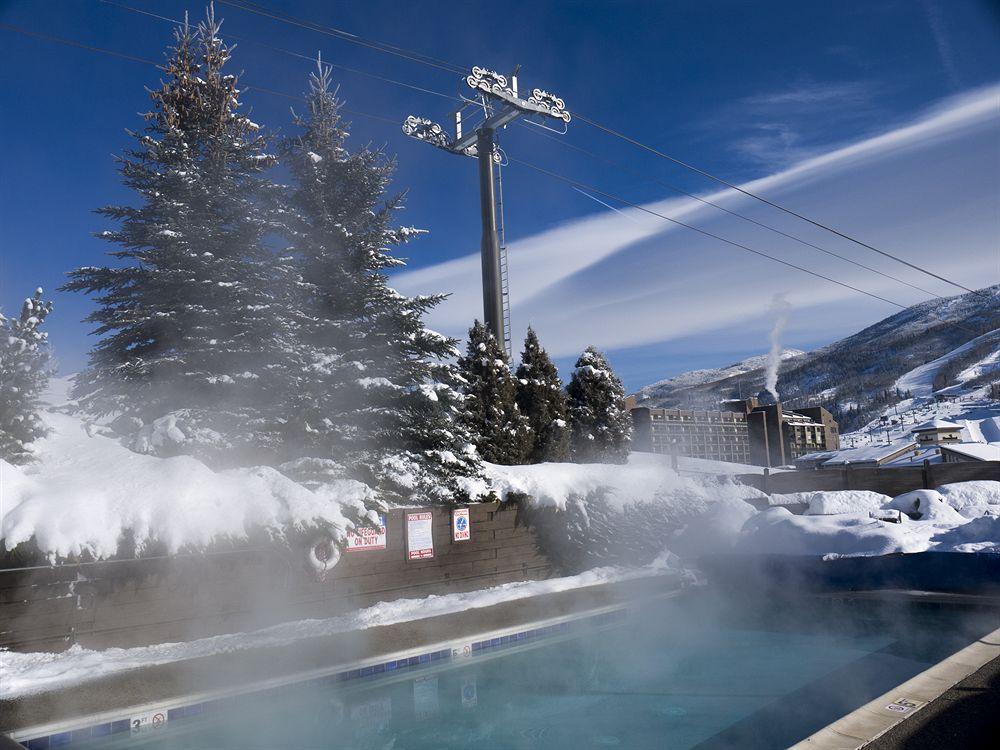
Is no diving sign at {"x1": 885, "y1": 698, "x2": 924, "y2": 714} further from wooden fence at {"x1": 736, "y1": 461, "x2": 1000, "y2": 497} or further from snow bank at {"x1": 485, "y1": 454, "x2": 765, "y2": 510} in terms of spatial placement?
wooden fence at {"x1": 736, "y1": 461, "x2": 1000, "y2": 497}

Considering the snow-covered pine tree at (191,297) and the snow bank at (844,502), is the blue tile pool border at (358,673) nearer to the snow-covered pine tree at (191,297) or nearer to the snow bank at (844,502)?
the snow-covered pine tree at (191,297)

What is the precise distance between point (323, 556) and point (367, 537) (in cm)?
91

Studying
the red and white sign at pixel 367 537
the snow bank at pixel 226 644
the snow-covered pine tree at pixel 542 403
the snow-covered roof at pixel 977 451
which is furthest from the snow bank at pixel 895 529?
the snow-covered roof at pixel 977 451

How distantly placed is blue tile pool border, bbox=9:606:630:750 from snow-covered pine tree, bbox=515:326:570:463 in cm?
1200

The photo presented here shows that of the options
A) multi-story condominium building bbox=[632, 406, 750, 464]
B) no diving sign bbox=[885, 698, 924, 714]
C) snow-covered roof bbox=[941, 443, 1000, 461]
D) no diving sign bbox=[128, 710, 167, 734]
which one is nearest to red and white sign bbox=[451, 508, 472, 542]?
no diving sign bbox=[128, 710, 167, 734]

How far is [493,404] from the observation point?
819 inches

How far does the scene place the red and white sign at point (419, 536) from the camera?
11.8 meters

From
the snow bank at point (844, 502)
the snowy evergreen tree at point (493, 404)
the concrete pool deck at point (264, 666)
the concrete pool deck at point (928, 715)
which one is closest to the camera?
the concrete pool deck at point (928, 715)

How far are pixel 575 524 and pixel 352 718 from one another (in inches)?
290

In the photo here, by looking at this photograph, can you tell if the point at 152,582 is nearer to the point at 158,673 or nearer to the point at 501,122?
the point at 158,673

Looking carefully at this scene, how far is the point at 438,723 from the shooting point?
7.38 metres

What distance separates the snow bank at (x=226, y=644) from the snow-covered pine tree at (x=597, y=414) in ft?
44.0

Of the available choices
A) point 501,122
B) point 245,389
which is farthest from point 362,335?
point 501,122

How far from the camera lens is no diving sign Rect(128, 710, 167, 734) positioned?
6258mm
